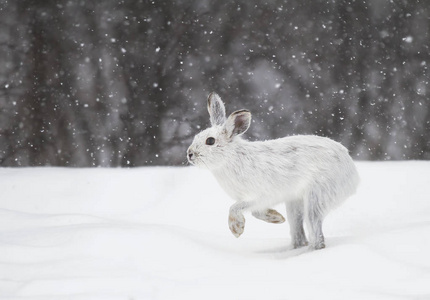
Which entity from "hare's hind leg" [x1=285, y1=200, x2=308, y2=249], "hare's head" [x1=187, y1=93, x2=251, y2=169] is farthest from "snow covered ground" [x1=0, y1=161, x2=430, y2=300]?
"hare's head" [x1=187, y1=93, x2=251, y2=169]

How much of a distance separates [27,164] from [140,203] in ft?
4.38

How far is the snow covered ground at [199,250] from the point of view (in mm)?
1952

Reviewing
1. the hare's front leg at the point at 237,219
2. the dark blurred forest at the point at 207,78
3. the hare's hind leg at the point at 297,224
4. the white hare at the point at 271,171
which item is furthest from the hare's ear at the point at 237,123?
the dark blurred forest at the point at 207,78

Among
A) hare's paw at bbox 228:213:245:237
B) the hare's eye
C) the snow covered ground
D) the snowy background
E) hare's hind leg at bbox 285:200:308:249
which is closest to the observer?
the snow covered ground

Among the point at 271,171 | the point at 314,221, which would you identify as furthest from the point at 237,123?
the point at 314,221

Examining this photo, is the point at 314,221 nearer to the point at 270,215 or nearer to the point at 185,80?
the point at 270,215

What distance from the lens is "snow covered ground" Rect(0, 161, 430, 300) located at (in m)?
1.95

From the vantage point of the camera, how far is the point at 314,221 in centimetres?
241

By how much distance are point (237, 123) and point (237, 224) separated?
450 mm

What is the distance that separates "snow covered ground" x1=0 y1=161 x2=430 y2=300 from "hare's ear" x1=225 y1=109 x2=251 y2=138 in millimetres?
537

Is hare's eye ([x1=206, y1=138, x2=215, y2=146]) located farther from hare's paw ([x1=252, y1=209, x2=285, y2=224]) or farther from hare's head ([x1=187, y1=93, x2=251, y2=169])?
hare's paw ([x1=252, y1=209, x2=285, y2=224])

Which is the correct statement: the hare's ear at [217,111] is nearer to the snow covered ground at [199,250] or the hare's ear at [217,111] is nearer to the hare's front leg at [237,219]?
the hare's front leg at [237,219]

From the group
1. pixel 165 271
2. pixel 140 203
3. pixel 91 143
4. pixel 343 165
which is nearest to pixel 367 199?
pixel 343 165

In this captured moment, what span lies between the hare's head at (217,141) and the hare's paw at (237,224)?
0.79 feet
